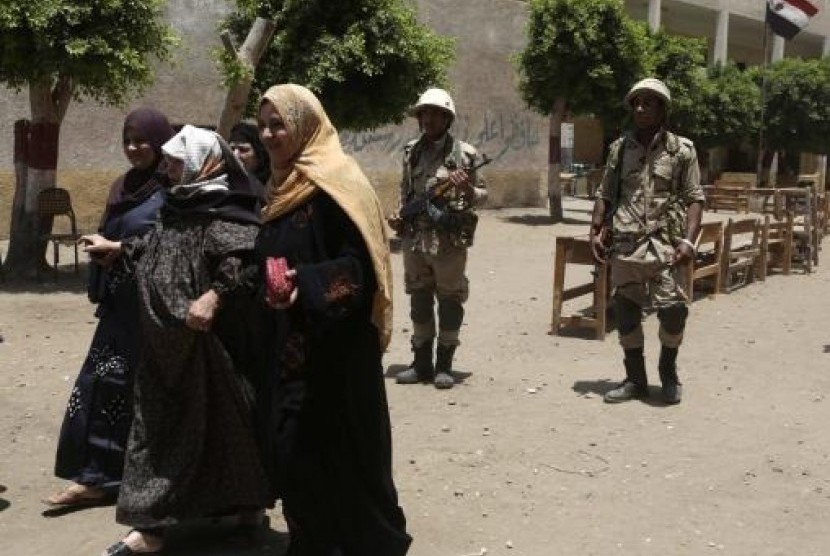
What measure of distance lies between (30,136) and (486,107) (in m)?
11.4

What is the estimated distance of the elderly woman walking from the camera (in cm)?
329

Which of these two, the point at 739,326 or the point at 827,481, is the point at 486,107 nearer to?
Result: the point at 739,326

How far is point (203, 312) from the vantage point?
3.17 metres

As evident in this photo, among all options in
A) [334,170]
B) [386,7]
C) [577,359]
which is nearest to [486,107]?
[386,7]

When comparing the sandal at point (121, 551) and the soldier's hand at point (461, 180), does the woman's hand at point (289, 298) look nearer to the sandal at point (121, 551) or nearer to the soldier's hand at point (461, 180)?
the sandal at point (121, 551)

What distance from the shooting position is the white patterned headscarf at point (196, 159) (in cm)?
327

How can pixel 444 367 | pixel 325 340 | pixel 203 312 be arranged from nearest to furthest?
pixel 325 340 → pixel 203 312 → pixel 444 367

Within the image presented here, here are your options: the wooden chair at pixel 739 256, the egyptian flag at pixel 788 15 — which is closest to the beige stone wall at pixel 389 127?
the egyptian flag at pixel 788 15

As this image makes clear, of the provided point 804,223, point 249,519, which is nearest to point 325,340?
point 249,519

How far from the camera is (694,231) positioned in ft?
17.7

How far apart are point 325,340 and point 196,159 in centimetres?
81

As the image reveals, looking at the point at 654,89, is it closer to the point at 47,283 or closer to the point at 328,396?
the point at 328,396

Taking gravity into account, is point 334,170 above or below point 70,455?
above

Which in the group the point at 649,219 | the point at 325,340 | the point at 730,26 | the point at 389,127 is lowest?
the point at 325,340
